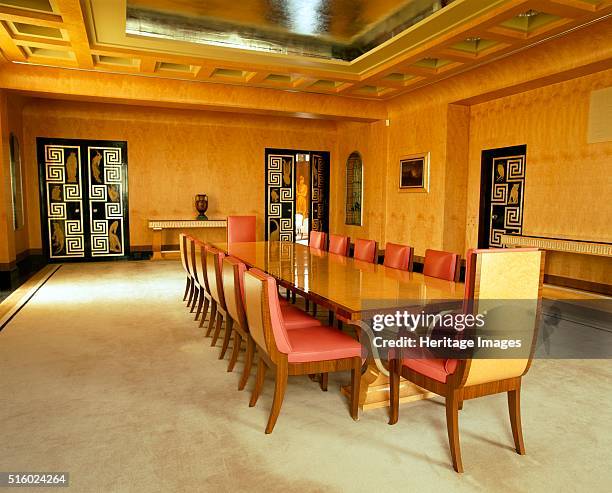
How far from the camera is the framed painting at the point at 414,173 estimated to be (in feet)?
25.5

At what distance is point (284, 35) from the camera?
233 inches

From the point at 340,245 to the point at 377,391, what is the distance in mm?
2439

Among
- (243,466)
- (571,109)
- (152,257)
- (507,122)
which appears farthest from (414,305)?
(152,257)

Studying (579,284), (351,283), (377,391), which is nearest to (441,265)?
(351,283)

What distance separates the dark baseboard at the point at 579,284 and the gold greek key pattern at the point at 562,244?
49 cm

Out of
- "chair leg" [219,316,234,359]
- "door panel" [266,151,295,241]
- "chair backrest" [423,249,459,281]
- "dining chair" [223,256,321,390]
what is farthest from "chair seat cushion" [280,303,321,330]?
"door panel" [266,151,295,241]

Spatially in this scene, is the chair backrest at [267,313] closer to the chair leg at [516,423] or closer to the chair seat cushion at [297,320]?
the chair seat cushion at [297,320]

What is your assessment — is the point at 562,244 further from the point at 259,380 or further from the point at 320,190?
the point at 320,190

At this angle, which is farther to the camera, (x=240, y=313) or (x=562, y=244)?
(x=562, y=244)

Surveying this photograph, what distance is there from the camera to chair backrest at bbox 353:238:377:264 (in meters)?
4.51

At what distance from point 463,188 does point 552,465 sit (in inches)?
227

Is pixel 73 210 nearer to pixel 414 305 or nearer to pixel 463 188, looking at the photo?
pixel 463 188

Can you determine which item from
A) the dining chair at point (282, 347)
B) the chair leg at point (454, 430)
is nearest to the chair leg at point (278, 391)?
the dining chair at point (282, 347)

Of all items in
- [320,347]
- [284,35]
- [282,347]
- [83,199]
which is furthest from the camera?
[83,199]
